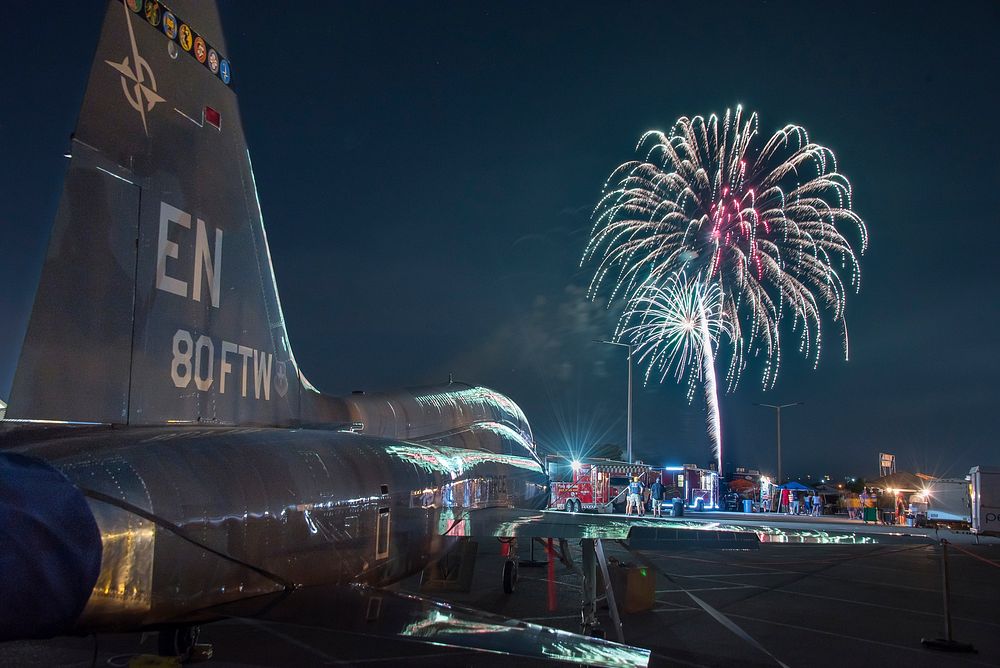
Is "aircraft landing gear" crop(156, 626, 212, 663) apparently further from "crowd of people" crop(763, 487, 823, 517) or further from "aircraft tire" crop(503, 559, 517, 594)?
"crowd of people" crop(763, 487, 823, 517)

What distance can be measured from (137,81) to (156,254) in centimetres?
126

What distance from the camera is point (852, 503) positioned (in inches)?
1815

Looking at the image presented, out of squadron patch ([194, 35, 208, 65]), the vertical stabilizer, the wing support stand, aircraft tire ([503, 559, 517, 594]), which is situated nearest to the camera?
the vertical stabilizer

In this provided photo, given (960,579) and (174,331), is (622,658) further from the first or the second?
(960,579)

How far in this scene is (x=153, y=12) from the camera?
19.2 ft

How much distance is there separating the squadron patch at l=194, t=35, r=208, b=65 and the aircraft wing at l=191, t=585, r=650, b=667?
434 centimetres

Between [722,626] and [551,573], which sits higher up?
[551,573]

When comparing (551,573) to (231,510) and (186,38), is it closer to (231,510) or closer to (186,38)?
(231,510)

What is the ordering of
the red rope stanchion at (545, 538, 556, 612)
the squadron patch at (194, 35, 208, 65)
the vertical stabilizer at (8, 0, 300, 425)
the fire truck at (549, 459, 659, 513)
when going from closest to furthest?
the vertical stabilizer at (8, 0, 300, 425)
the squadron patch at (194, 35, 208, 65)
the red rope stanchion at (545, 538, 556, 612)
the fire truck at (549, 459, 659, 513)

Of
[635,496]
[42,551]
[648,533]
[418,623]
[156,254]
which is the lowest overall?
[635,496]

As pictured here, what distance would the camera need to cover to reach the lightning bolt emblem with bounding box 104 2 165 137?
552 centimetres

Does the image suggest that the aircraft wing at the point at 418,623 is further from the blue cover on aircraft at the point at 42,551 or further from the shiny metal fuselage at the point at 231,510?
the blue cover on aircraft at the point at 42,551

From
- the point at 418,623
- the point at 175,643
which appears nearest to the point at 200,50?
the point at 175,643

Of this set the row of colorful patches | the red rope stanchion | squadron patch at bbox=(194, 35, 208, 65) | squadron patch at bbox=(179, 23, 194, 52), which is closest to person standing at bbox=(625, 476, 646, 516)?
the red rope stanchion
